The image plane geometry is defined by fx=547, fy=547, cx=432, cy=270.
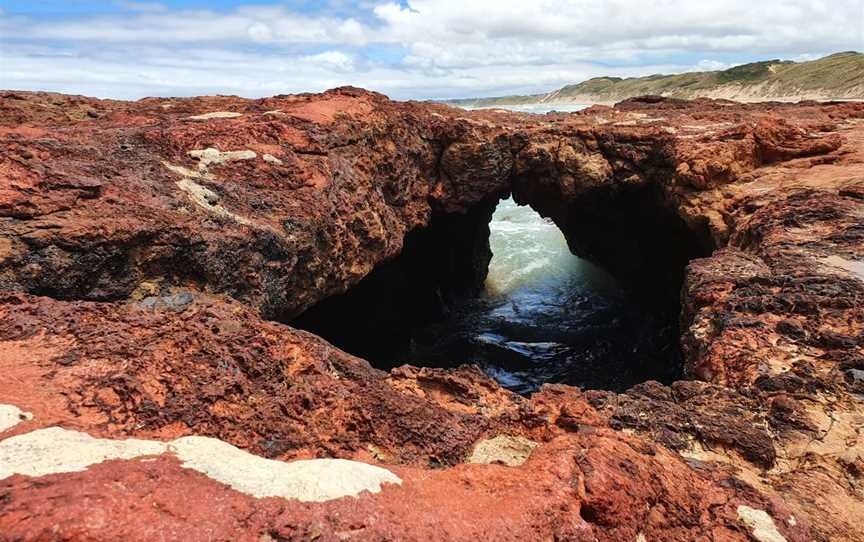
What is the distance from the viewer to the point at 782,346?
5.36m

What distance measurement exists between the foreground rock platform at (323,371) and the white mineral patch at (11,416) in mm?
16

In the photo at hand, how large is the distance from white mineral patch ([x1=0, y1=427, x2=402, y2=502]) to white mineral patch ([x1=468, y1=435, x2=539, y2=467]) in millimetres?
973

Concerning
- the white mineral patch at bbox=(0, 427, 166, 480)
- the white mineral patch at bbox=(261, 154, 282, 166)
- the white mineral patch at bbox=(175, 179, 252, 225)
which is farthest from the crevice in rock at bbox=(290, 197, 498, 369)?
the white mineral patch at bbox=(0, 427, 166, 480)

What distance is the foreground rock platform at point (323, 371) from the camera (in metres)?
2.75

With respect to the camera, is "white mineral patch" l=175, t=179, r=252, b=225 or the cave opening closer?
"white mineral patch" l=175, t=179, r=252, b=225

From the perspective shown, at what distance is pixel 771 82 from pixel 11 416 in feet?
255

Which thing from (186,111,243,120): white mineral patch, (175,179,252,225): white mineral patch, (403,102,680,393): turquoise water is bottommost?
(403,102,680,393): turquoise water

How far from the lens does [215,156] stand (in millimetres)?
7656

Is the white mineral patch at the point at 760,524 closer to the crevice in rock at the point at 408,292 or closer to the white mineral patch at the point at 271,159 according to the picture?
the white mineral patch at the point at 271,159

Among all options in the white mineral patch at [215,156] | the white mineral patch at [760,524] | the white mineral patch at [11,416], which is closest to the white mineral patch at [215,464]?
the white mineral patch at [11,416]

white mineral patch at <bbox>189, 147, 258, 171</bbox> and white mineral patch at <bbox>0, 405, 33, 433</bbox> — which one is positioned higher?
white mineral patch at <bbox>189, 147, 258, 171</bbox>

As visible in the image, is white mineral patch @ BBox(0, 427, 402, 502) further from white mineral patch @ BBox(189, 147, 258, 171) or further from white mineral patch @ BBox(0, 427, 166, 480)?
white mineral patch @ BBox(189, 147, 258, 171)

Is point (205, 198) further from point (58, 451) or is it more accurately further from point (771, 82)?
point (771, 82)

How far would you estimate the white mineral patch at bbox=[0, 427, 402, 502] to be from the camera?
2.58 metres
